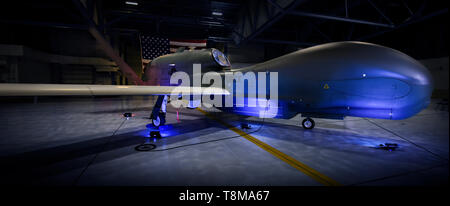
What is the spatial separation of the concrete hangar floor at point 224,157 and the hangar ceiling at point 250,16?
8.59 meters

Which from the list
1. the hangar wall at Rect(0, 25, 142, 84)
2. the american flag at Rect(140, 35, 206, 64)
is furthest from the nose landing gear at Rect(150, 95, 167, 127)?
the hangar wall at Rect(0, 25, 142, 84)

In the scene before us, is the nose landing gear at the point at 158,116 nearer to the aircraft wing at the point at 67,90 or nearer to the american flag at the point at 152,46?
the aircraft wing at the point at 67,90

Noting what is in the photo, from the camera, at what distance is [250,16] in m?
14.7

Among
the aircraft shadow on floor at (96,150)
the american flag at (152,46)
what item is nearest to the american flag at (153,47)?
the american flag at (152,46)

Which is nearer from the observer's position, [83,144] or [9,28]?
[83,144]

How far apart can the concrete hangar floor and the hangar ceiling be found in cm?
859

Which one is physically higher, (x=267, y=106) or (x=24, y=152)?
(x=267, y=106)

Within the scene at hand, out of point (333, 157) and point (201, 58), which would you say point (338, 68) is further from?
point (201, 58)

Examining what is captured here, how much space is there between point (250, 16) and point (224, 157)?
14402 millimetres

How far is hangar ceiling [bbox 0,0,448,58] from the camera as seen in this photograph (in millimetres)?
11555

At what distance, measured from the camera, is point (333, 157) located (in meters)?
3.20

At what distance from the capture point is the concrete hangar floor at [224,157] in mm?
2398

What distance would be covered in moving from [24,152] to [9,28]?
18.5 m
